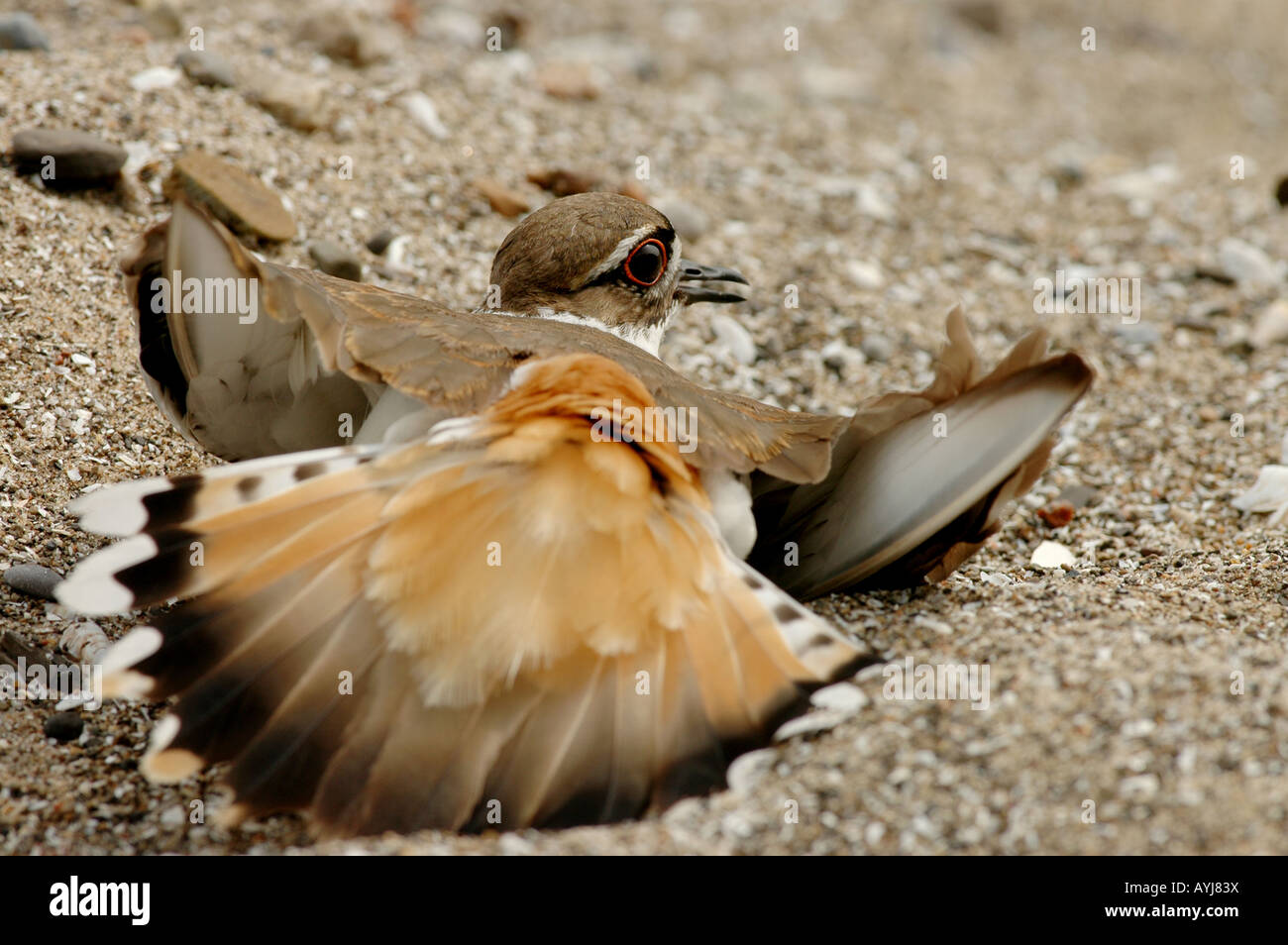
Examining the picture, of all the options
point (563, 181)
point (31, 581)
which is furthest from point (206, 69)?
point (31, 581)

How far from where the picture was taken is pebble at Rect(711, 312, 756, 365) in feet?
16.2

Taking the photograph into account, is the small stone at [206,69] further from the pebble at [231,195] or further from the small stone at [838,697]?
the small stone at [838,697]

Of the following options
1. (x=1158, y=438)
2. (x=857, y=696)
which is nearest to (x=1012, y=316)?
(x=1158, y=438)

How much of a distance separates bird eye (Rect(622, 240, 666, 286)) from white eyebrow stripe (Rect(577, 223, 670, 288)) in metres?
0.02

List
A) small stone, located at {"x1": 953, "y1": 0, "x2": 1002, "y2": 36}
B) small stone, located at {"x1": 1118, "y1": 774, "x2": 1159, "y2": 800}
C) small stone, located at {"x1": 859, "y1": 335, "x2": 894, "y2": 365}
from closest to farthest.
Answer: small stone, located at {"x1": 1118, "y1": 774, "x2": 1159, "y2": 800} < small stone, located at {"x1": 859, "y1": 335, "x2": 894, "y2": 365} < small stone, located at {"x1": 953, "y1": 0, "x2": 1002, "y2": 36}

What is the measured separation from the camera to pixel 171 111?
5.00m

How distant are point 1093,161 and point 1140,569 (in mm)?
4179

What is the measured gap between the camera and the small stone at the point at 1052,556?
388cm

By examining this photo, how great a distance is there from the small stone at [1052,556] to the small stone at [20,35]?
4.17 metres

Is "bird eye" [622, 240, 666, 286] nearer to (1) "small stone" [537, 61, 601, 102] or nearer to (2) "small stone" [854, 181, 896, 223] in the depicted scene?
(2) "small stone" [854, 181, 896, 223]

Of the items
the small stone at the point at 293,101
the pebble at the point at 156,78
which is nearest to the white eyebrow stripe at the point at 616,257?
the small stone at the point at 293,101

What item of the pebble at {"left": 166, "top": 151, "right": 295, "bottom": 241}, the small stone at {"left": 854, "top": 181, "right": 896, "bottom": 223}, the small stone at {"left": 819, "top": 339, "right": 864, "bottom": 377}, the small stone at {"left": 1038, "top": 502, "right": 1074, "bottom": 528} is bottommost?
the small stone at {"left": 1038, "top": 502, "right": 1074, "bottom": 528}

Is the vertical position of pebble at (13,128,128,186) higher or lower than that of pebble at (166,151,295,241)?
higher

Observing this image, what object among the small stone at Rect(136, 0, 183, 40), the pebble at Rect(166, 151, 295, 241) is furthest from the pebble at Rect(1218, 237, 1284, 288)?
the small stone at Rect(136, 0, 183, 40)
